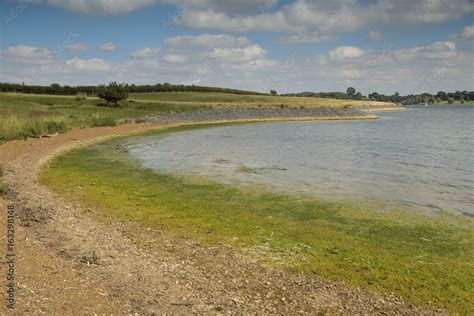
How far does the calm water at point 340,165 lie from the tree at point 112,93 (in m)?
33.7

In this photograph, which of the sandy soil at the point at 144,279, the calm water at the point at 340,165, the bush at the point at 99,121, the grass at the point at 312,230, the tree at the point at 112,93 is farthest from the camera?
the tree at the point at 112,93

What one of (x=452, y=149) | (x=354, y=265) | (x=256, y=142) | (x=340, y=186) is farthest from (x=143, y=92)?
(x=354, y=265)

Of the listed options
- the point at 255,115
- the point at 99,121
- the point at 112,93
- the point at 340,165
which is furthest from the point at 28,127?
the point at 255,115

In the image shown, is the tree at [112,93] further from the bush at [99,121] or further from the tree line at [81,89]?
the bush at [99,121]

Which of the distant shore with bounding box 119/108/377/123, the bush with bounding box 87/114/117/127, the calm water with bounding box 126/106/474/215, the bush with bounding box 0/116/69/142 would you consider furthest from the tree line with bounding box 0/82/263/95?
the calm water with bounding box 126/106/474/215

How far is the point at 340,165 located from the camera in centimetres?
2486

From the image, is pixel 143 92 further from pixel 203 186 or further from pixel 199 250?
pixel 199 250

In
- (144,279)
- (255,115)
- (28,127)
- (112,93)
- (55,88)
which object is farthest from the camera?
(55,88)

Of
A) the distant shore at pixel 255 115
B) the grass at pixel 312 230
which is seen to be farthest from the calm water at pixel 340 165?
the distant shore at pixel 255 115

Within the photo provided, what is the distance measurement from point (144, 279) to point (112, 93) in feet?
218

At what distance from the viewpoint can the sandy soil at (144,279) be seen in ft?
24.4

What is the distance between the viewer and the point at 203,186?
1875 centimetres

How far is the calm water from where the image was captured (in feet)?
57.2

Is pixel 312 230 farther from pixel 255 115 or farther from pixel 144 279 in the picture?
pixel 255 115
